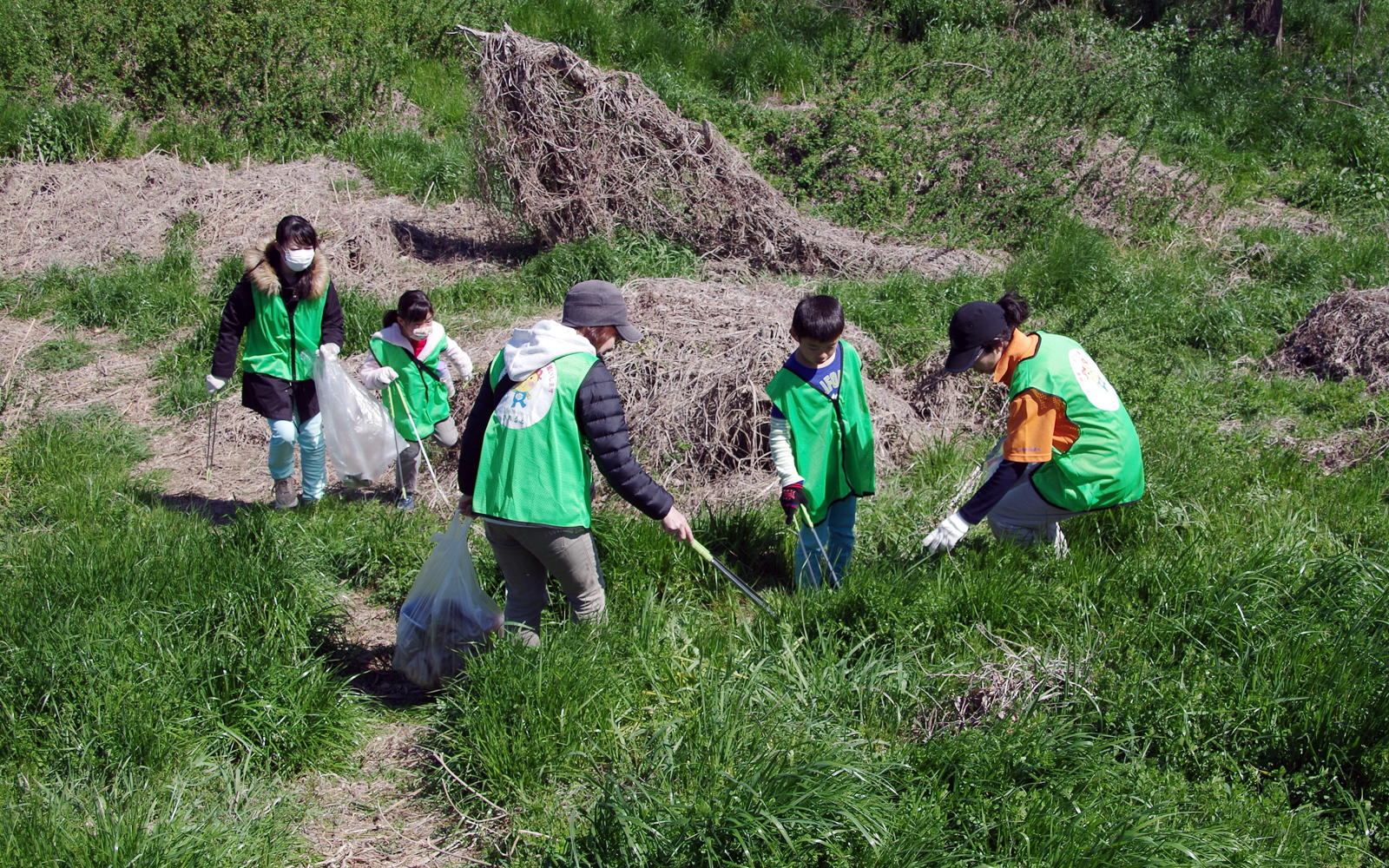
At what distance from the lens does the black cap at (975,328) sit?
3.87 meters

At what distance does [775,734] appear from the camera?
3.11 meters

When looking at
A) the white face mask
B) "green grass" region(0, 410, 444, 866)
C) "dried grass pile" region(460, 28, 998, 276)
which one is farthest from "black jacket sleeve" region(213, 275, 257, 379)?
"dried grass pile" region(460, 28, 998, 276)

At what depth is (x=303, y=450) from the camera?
5570mm

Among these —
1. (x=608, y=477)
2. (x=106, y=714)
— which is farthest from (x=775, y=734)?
(x=106, y=714)

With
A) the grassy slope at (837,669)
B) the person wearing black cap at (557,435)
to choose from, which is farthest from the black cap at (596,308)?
the grassy slope at (837,669)

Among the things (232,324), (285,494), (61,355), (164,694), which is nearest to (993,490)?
(164,694)

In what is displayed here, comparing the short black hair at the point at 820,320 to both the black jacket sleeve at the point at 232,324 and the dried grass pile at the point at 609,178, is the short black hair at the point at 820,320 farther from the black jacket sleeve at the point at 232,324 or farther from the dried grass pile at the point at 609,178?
the dried grass pile at the point at 609,178

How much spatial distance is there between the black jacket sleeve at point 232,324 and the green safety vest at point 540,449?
2.54 metres

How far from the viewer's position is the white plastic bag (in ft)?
17.2

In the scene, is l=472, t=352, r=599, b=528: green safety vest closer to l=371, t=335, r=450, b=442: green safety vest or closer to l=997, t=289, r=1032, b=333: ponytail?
l=997, t=289, r=1032, b=333: ponytail

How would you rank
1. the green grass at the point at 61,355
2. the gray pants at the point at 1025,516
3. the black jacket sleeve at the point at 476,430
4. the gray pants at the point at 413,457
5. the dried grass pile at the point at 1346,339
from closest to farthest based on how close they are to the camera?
the black jacket sleeve at the point at 476,430
the gray pants at the point at 1025,516
the gray pants at the point at 413,457
the dried grass pile at the point at 1346,339
the green grass at the point at 61,355

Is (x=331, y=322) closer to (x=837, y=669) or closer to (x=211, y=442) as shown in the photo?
(x=211, y=442)

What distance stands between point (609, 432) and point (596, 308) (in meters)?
0.44

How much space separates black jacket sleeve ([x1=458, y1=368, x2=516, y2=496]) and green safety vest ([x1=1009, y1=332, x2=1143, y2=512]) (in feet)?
6.71
